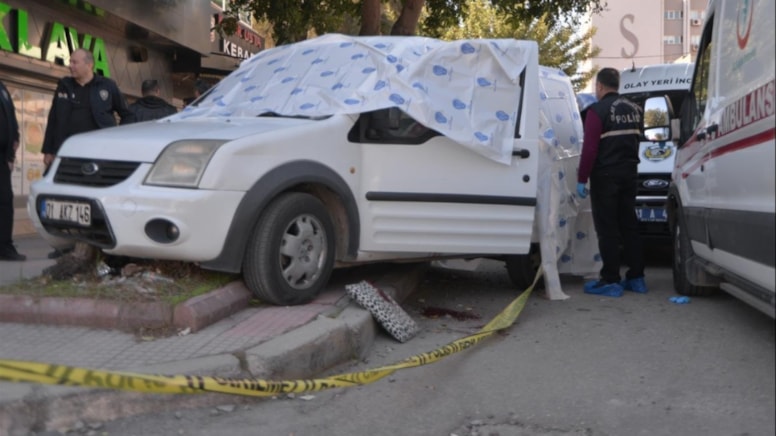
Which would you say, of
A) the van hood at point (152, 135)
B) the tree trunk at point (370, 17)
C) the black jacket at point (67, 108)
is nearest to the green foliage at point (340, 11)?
the tree trunk at point (370, 17)

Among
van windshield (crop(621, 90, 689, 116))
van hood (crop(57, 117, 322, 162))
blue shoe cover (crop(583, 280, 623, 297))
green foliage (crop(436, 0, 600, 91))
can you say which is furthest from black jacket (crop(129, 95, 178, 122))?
green foliage (crop(436, 0, 600, 91))

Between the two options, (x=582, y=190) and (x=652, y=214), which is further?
(x=652, y=214)

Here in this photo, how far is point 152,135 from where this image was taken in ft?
16.1

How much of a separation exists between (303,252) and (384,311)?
0.65 meters

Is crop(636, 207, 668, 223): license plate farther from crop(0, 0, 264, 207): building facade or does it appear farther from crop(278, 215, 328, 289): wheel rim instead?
crop(0, 0, 264, 207): building facade

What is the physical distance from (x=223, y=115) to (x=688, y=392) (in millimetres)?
3525

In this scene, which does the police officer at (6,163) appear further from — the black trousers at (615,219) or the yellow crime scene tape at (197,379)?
the black trousers at (615,219)

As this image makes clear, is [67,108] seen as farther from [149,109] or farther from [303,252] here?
[303,252]

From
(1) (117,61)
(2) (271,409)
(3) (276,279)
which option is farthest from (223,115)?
(1) (117,61)

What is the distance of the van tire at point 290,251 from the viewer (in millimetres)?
4883

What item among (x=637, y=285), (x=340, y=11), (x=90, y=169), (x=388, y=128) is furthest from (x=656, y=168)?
(x=340, y=11)

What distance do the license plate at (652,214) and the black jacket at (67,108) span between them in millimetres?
5338

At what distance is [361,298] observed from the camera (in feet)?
17.2

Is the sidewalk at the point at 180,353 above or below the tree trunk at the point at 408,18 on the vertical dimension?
below
